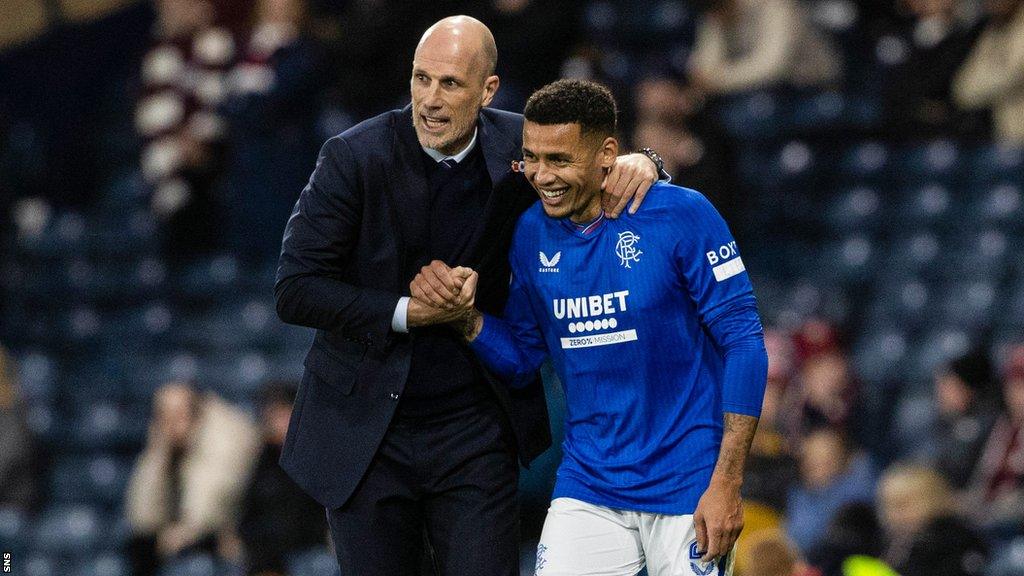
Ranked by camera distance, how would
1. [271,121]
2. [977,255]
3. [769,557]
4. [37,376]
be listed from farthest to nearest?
[37,376] < [271,121] < [977,255] < [769,557]

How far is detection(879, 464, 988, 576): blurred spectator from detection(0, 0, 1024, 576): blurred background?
1 centimetres

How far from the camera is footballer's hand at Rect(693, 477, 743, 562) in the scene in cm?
381

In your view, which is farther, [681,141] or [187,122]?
[187,122]

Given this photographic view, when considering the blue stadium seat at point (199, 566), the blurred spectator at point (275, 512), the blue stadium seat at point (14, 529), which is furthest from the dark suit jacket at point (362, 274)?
the blue stadium seat at point (14, 529)

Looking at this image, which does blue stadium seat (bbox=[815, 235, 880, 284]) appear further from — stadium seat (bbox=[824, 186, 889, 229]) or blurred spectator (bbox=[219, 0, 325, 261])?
blurred spectator (bbox=[219, 0, 325, 261])

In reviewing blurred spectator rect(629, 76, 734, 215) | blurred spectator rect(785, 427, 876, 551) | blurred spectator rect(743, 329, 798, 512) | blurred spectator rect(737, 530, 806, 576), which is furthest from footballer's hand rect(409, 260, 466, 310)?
blurred spectator rect(629, 76, 734, 215)

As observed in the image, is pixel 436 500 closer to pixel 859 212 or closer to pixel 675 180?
pixel 675 180

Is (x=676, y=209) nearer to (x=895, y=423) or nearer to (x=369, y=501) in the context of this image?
(x=369, y=501)

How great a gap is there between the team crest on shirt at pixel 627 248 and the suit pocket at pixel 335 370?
0.68 m

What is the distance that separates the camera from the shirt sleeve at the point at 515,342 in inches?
161

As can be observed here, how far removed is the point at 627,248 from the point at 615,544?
0.72 metres

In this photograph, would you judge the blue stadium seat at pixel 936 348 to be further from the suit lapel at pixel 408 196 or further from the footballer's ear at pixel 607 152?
the suit lapel at pixel 408 196

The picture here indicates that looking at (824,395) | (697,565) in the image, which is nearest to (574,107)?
(697,565)

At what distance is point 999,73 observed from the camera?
813 centimetres
